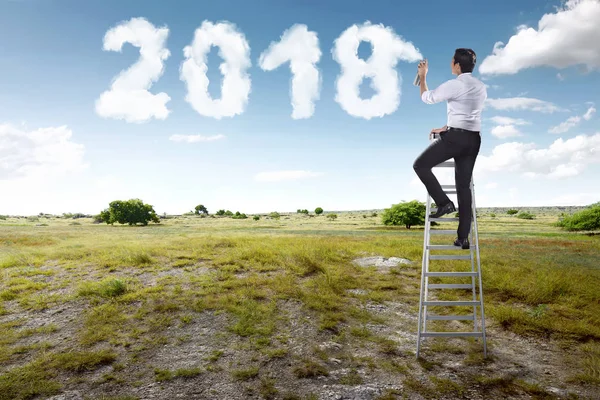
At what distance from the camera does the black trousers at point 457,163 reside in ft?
21.2

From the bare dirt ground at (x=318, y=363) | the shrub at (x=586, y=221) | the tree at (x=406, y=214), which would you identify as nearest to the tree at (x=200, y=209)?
the tree at (x=406, y=214)

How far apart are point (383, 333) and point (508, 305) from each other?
494 cm

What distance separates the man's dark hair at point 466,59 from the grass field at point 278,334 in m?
5.95

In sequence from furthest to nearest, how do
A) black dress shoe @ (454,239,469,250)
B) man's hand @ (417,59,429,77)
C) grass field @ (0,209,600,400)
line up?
black dress shoe @ (454,239,469,250) → grass field @ (0,209,600,400) → man's hand @ (417,59,429,77)

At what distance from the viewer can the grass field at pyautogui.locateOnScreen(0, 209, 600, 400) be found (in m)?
6.81

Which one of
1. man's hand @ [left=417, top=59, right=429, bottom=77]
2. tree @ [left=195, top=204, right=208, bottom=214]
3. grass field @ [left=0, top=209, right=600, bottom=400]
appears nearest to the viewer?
man's hand @ [left=417, top=59, right=429, bottom=77]

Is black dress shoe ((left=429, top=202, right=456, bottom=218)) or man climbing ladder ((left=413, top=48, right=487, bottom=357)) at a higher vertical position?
man climbing ladder ((left=413, top=48, right=487, bottom=357))

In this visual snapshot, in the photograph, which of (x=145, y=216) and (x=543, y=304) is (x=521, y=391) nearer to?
(x=543, y=304)

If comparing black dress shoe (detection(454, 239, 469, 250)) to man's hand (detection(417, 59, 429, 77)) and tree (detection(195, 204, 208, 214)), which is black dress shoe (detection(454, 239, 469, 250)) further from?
tree (detection(195, 204, 208, 214))

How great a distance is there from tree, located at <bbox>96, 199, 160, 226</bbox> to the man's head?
94.7 metres

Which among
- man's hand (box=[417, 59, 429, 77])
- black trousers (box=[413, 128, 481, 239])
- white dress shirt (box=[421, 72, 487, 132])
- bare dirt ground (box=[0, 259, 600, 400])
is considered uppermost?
man's hand (box=[417, 59, 429, 77])

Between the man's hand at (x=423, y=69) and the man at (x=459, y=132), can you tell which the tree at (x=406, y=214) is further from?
the man's hand at (x=423, y=69)

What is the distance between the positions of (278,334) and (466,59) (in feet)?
24.9

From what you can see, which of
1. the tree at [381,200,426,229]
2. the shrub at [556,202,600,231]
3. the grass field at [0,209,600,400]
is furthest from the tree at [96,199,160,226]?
the shrub at [556,202,600,231]
